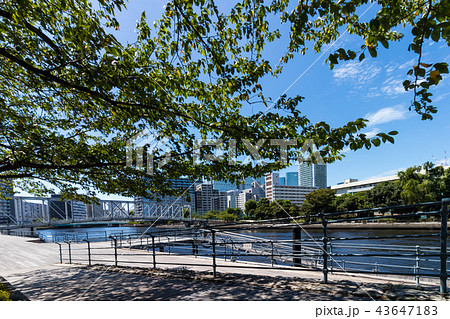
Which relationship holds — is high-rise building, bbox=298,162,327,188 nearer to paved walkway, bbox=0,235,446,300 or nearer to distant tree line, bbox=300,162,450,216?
distant tree line, bbox=300,162,450,216

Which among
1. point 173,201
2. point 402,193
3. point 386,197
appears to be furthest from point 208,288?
point 386,197

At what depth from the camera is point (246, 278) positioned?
4.20 meters

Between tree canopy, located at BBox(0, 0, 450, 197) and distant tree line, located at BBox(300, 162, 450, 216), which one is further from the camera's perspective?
distant tree line, located at BBox(300, 162, 450, 216)

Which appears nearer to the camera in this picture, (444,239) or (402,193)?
(444,239)

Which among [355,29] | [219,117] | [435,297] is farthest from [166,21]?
[435,297]

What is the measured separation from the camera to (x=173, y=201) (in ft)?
63.3

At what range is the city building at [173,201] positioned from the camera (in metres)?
6.51

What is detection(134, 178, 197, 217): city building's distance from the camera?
21.3 ft

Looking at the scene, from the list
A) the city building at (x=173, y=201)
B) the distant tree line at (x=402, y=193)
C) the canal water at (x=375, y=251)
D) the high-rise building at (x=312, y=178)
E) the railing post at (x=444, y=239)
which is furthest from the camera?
the high-rise building at (x=312, y=178)

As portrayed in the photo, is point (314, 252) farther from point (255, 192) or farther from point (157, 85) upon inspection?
point (157, 85)

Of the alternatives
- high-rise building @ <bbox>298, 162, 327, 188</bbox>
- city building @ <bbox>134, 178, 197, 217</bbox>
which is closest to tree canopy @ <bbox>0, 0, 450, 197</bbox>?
city building @ <bbox>134, 178, 197, 217</bbox>

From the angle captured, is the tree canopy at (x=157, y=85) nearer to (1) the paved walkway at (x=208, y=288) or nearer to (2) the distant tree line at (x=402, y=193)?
(1) the paved walkway at (x=208, y=288)

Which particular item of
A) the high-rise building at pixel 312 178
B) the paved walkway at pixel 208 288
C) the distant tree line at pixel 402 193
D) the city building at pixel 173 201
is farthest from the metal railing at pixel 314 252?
the high-rise building at pixel 312 178

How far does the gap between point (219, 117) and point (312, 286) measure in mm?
3403
